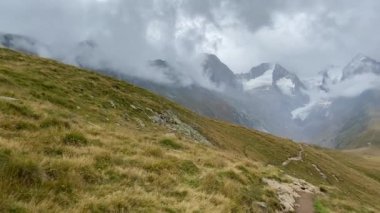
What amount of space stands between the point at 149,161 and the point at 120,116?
26.1 metres

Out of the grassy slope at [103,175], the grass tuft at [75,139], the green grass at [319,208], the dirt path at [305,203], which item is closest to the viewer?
the grassy slope at [103,175]

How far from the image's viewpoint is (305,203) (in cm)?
2556

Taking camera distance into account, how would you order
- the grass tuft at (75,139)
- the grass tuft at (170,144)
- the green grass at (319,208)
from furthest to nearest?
1. the grass tuft at (170,144)
2. the green grass at (319,208)
3. the grass tuft at (75,139)

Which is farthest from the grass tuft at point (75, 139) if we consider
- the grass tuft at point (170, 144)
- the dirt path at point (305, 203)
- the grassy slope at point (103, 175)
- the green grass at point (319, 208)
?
the green grass at point (319, 208)

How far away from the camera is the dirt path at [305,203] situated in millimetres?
23544

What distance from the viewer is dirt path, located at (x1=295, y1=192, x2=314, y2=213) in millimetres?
23544

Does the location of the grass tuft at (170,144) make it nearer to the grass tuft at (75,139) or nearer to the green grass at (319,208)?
the grass tuft at (75,139)

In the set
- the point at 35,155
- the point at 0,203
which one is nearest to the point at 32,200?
the point at 0,203

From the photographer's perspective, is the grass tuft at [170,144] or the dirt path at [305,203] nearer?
the dirt path at [305,203]

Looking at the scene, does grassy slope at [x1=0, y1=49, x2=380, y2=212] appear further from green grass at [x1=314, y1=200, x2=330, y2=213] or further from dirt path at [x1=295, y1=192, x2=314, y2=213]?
green grass at [x1=314, y1=200, x2=330, y2=213]

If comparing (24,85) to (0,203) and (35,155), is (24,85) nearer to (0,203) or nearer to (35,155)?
(35,155)

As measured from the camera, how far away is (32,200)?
11297 millimetres

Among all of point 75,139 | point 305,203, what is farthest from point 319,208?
point 75,139

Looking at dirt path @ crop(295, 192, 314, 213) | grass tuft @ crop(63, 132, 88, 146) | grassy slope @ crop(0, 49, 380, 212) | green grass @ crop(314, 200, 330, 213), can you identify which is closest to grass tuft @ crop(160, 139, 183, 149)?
grassy slope @ crop(0, 49, 380, 212)
